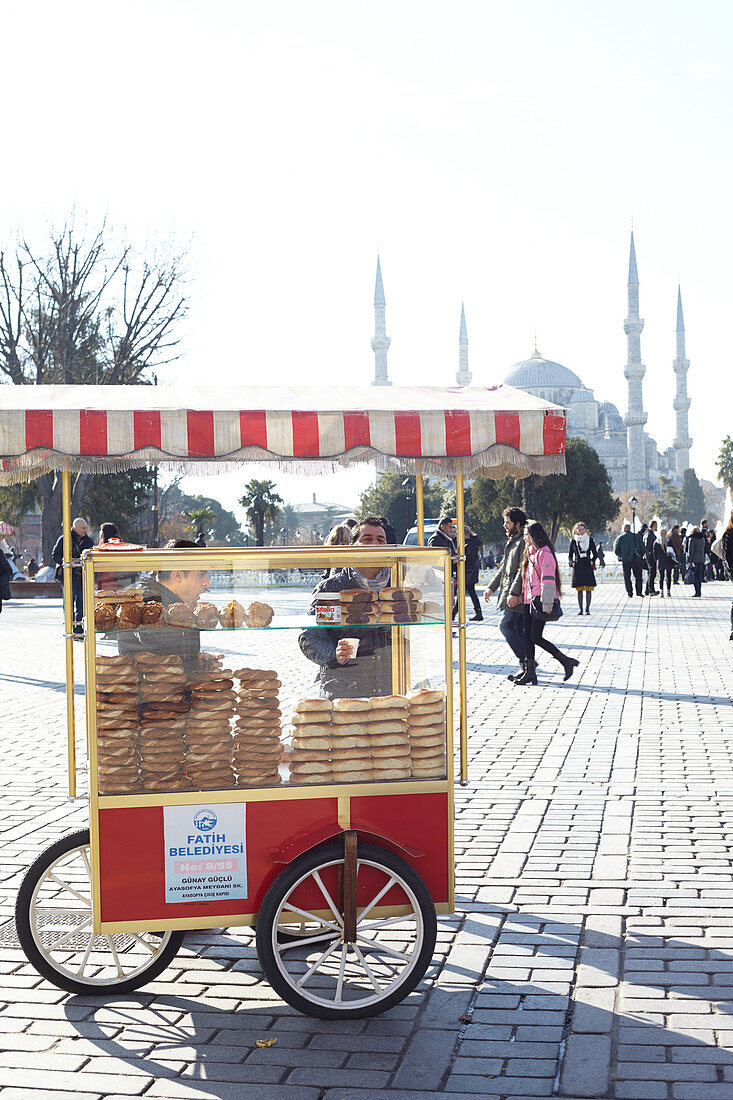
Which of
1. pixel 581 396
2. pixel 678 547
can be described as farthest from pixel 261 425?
pixel 581 396

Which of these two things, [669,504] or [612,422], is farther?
[612,422]

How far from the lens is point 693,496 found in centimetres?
14262

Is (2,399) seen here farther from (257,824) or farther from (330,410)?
(257,824)

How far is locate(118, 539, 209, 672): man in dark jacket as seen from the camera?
438 centimetres

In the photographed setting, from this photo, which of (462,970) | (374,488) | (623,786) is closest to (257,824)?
(462,970)

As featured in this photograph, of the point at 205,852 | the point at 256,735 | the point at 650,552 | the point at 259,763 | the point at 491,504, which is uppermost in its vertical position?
the point at 491,504

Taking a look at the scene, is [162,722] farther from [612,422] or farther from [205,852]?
[612,422]

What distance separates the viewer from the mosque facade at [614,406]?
400ft

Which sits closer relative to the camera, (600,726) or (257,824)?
(257,824)

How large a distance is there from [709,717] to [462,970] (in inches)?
242

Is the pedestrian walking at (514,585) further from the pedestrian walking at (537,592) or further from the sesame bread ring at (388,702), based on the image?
the sesame bread ring at (388,702)

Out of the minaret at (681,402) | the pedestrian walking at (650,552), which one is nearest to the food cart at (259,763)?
the pedestrian walking at (650,552)

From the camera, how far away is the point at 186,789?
4.35 m

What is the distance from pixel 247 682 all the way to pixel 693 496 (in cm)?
14392
